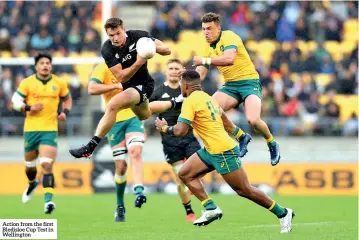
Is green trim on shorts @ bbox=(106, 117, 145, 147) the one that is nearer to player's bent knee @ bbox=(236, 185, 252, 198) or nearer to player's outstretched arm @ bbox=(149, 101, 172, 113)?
player's outstretched arm @ bbox=(149, 101, 172, 113)

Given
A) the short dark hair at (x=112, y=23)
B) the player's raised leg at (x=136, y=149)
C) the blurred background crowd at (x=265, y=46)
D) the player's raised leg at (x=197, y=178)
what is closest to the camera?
→ the player's raised leg at (x=197, y=178)

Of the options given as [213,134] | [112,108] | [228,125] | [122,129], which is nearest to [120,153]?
[122,129]

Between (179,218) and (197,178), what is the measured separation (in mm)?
3098

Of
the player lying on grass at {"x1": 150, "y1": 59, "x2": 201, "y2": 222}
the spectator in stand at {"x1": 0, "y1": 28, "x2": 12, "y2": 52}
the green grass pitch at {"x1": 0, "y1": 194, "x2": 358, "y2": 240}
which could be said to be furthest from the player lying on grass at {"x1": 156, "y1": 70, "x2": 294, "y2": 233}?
the spectator in stand at {"x1": 0, "y1": 28, "x2": 12, "y2": 52}

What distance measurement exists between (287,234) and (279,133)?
1208 centimetres

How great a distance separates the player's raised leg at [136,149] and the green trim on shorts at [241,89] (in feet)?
6.21

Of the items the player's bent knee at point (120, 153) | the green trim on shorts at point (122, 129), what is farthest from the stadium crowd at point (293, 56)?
the player's bent knee at point (120, 153)

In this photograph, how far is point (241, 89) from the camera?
13664 mm

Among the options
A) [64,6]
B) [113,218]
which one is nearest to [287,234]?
[113,218]

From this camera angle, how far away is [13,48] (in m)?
25.9

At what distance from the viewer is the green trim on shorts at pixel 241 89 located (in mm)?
13648

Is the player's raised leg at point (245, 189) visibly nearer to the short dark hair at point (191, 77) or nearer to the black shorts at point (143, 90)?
the short dark hair at point (191, 77)

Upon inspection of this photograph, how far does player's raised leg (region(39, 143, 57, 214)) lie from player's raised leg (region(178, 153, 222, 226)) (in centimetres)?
379

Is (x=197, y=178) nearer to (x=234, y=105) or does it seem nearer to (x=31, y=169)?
(x=234, y=105)
